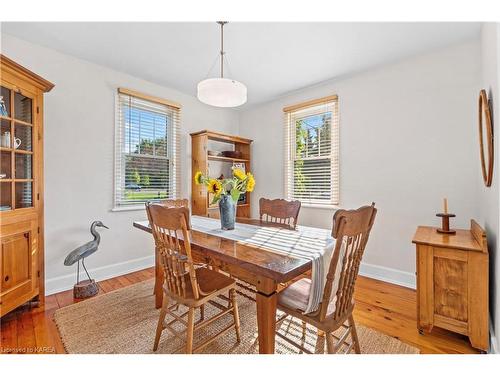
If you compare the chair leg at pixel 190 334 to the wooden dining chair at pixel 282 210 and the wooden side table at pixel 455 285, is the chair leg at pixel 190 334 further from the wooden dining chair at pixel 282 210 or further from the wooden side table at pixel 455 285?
the wooden side table at pixel 455 285

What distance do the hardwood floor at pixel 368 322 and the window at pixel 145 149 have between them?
3.94ft

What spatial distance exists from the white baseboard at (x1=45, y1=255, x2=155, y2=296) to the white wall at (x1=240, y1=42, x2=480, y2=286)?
2.42m

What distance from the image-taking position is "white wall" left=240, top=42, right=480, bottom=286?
230 cm

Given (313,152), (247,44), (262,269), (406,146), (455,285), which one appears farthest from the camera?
(313,152)

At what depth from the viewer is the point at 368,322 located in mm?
1960

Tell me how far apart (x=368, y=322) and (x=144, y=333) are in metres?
1.79

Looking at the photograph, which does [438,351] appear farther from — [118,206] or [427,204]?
[118,206]

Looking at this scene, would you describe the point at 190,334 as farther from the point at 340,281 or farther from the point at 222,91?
the point at 222,91

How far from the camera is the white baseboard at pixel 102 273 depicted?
8.09 ft

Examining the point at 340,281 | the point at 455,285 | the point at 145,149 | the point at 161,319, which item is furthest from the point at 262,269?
the point at 145,149

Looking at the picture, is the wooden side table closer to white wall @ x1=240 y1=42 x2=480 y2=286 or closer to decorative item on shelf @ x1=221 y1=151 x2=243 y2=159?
white wall @ x1=240 y1=42 x2=480 y2=286
